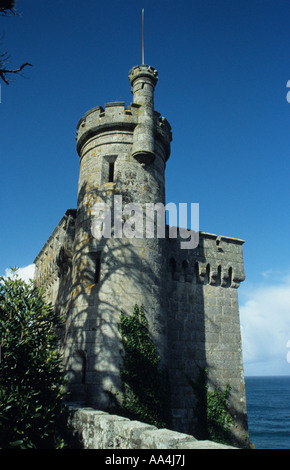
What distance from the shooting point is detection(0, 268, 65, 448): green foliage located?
6934 mm

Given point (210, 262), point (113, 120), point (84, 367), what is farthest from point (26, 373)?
point (210, 262)

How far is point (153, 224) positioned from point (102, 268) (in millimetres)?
2256

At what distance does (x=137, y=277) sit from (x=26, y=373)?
429 cm

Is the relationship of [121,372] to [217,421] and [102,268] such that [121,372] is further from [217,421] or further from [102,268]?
[217,421]

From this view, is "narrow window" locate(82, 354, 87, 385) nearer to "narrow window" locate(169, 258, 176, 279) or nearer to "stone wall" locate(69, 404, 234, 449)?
"stone wall" locate(69, 404, 234, 449)

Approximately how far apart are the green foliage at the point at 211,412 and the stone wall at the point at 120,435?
18.4 ft

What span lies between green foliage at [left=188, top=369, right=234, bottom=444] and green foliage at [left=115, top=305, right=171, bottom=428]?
260 cm

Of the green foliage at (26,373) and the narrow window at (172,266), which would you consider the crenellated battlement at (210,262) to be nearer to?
the narrow window at (172,266)

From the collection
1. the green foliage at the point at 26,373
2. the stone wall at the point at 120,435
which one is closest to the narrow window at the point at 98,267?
the green foliage at the point at 26,373

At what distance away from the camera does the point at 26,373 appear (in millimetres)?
7383

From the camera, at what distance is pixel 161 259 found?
11.5 m

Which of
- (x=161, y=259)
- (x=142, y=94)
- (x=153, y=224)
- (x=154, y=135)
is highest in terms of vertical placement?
(x=142, y=94)

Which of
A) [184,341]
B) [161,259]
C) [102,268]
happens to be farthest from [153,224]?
[184,341]
